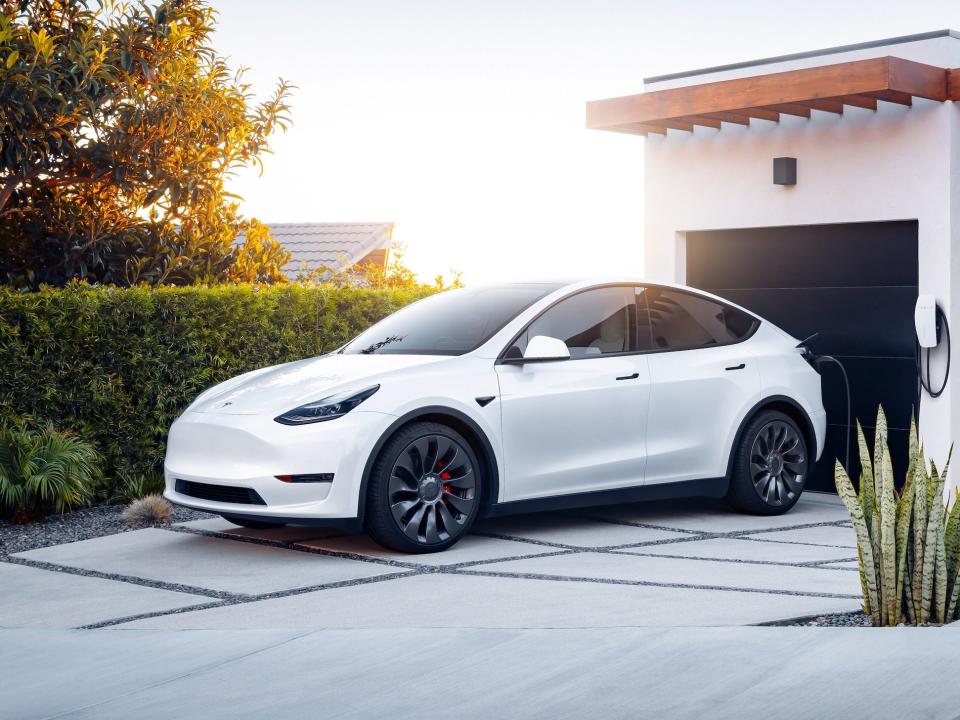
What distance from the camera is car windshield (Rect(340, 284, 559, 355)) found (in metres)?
8.88

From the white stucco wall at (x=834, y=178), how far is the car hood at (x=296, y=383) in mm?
4991

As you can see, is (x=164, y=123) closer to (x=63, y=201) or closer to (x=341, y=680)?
(x=63, y=201)

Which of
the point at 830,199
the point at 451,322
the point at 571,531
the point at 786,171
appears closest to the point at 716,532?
the point at 571,531

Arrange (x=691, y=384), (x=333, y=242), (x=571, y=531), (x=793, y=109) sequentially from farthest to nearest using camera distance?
(x=333, y=242), (x=793, y=109), (x=691, y=384), (x=571, y=531)

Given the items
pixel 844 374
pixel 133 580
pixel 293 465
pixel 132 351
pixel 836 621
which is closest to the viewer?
pixel 836 621

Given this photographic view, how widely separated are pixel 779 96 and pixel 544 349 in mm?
4041

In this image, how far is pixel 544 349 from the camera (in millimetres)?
8547

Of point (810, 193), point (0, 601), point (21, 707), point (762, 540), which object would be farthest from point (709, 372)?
point (21, 707)

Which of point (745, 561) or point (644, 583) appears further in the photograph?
point (745, 561)

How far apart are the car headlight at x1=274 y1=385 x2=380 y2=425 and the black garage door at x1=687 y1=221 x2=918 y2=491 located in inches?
221

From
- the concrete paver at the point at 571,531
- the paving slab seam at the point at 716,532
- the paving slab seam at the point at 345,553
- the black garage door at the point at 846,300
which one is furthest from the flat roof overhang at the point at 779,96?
the paving slab seam at the point at 345,553

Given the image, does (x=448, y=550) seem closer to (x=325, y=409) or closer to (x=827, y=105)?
(x=325, y=409)

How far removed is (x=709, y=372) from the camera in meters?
9.69

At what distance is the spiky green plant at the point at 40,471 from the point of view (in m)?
9.70
